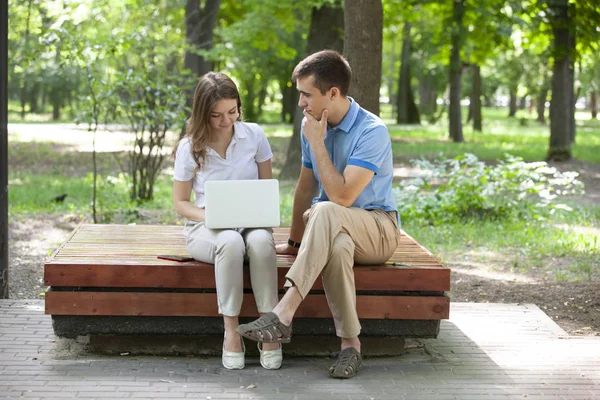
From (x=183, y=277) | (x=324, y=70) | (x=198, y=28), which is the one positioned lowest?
(x=183, y=277)

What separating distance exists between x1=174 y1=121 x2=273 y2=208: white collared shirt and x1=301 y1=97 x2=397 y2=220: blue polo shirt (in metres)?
0.30

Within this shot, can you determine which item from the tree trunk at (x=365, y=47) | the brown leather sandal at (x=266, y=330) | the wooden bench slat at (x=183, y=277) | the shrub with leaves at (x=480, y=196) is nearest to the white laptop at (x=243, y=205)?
the wooden bench slat at (x=183, y=277)

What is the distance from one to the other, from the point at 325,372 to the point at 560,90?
1384 cm

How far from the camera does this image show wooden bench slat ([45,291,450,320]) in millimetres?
4645

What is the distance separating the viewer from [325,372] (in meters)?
4.60

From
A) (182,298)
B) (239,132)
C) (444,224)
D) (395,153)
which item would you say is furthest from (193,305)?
(395,153)

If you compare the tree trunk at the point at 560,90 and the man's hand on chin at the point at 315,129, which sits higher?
the tree trunk at the point at 560,90

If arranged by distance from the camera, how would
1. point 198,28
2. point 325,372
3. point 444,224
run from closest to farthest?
point 325,372 → point 444,224 → point 198,28

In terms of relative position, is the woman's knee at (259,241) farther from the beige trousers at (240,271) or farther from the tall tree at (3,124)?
the tall tree at (3,124)

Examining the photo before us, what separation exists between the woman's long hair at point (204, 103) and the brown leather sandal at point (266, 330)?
3.38ft

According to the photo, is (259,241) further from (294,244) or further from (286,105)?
(286,105)

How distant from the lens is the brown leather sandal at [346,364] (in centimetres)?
446

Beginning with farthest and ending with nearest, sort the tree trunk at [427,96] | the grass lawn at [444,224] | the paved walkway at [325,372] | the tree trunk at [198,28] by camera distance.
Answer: the tree trunk at [427,96], the tree trunk at [198,28], the grass lawn at [444,224], the paved walkway at [325,372]

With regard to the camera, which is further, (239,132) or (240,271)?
(239,132)
